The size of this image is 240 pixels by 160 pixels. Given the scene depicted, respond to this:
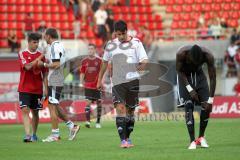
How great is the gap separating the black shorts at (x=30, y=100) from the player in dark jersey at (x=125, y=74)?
9.78 feet

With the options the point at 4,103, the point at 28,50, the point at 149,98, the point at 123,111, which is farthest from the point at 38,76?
the point at 149,98

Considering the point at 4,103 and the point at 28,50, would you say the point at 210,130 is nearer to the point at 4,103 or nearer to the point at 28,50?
the point at 28,50

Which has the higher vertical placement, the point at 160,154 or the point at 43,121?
the point at 160,154

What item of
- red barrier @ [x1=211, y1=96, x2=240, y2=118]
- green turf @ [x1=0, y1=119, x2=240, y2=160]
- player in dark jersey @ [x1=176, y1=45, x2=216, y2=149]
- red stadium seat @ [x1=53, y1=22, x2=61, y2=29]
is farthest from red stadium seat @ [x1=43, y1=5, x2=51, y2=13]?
player in dark jersey @ [x1=176, y1=45, x2=216, y2=149]

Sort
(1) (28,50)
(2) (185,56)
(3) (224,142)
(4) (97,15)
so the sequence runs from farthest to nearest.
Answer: (4) (97,15)
(1) (28,50)
(3) (224,142)
(2) (185,56)

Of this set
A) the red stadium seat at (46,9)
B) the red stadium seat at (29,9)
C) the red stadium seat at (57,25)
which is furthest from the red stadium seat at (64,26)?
the red stadium seat at (29,9)

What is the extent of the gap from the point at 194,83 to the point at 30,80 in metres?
4.51

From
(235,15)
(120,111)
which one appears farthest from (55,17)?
(120,111)

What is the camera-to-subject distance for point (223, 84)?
A: 33156 mm

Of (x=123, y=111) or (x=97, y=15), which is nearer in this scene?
(x=123, y=111)

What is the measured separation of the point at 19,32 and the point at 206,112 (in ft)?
73.5

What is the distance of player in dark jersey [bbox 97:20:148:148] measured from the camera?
15.9m

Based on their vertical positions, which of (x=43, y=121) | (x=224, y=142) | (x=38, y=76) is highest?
(x=38, y=76)

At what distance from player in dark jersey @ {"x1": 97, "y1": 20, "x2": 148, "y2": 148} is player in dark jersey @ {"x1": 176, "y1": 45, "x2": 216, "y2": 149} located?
95cm
